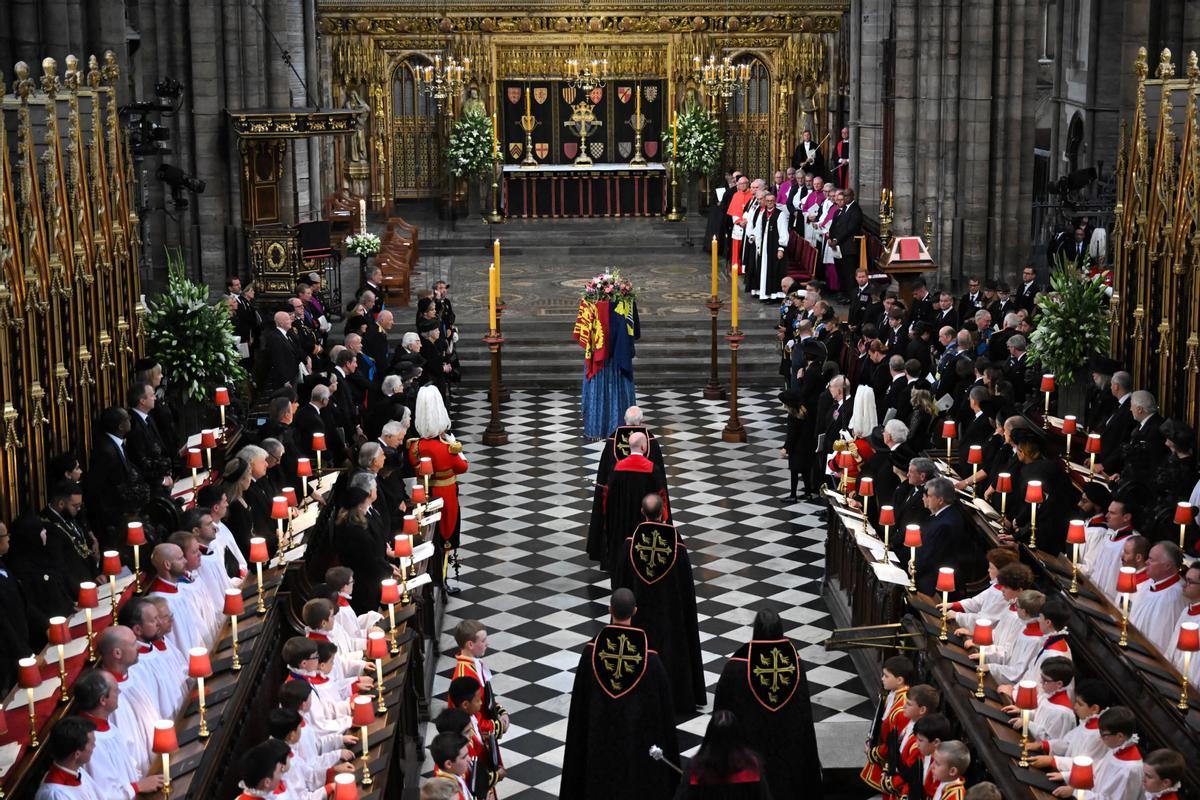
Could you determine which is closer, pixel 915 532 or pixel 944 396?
pixel 915 532

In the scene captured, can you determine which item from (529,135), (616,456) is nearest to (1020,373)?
(616,456)

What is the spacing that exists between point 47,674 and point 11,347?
3685mm

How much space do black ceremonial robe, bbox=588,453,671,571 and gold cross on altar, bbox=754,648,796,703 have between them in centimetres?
428

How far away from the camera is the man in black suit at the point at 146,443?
13977 mm

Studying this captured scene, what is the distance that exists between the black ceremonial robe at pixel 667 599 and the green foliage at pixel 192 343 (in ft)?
17.6

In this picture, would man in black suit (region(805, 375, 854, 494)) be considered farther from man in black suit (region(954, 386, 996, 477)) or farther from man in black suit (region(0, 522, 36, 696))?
man in black suit (region(0, 522, 36, 696))

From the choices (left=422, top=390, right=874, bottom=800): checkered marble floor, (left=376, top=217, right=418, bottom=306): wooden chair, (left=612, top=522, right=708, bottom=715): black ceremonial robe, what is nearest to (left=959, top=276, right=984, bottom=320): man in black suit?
(left=422, top=390, right=874, bottom=800): checkered marble floor

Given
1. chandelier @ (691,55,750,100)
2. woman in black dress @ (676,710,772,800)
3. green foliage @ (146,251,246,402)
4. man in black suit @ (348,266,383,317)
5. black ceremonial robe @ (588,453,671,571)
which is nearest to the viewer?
woman in black dress @ (676,710,772,800)

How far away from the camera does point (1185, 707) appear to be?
944 centimetres

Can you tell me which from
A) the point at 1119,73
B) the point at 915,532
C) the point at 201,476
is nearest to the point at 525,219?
the point at 1119,73

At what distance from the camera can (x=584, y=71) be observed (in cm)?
3362

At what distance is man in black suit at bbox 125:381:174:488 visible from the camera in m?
14.0

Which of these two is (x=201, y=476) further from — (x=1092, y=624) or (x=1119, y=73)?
(x=1119, y=73)

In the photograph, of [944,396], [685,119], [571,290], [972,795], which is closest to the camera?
[972,795]
